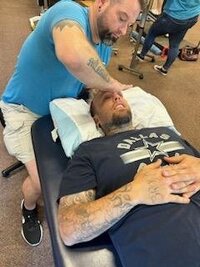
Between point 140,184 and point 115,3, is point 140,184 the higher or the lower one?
the lower one

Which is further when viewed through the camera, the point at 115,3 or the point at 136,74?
the point at 136,74

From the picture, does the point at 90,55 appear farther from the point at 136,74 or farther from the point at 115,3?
the point at 136,74

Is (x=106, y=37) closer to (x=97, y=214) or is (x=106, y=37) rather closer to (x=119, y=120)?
(x=119, y=120)

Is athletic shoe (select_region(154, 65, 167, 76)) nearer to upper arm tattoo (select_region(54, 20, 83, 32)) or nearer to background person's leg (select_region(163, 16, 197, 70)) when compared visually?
background person's leg (select_region(163, 16, 197, 70))

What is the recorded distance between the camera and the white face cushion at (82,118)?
132 centimetres

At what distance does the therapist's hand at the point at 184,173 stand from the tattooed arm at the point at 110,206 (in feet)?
0.10

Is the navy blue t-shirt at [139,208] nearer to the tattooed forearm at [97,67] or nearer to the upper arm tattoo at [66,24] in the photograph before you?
the tattooed forearm at [97,67]

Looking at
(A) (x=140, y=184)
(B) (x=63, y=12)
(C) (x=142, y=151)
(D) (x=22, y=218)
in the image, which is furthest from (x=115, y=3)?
(D) (x=22, y=218)

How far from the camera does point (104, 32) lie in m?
1.24

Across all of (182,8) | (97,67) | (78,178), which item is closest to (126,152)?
(78,178)

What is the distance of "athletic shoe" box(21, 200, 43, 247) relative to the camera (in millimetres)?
1492

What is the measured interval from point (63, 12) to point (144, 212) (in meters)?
0.76

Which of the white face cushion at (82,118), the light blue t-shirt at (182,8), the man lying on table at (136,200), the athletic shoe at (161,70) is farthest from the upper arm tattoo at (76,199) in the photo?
the athletic shoe at (161,70)

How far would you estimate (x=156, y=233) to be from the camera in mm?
923
